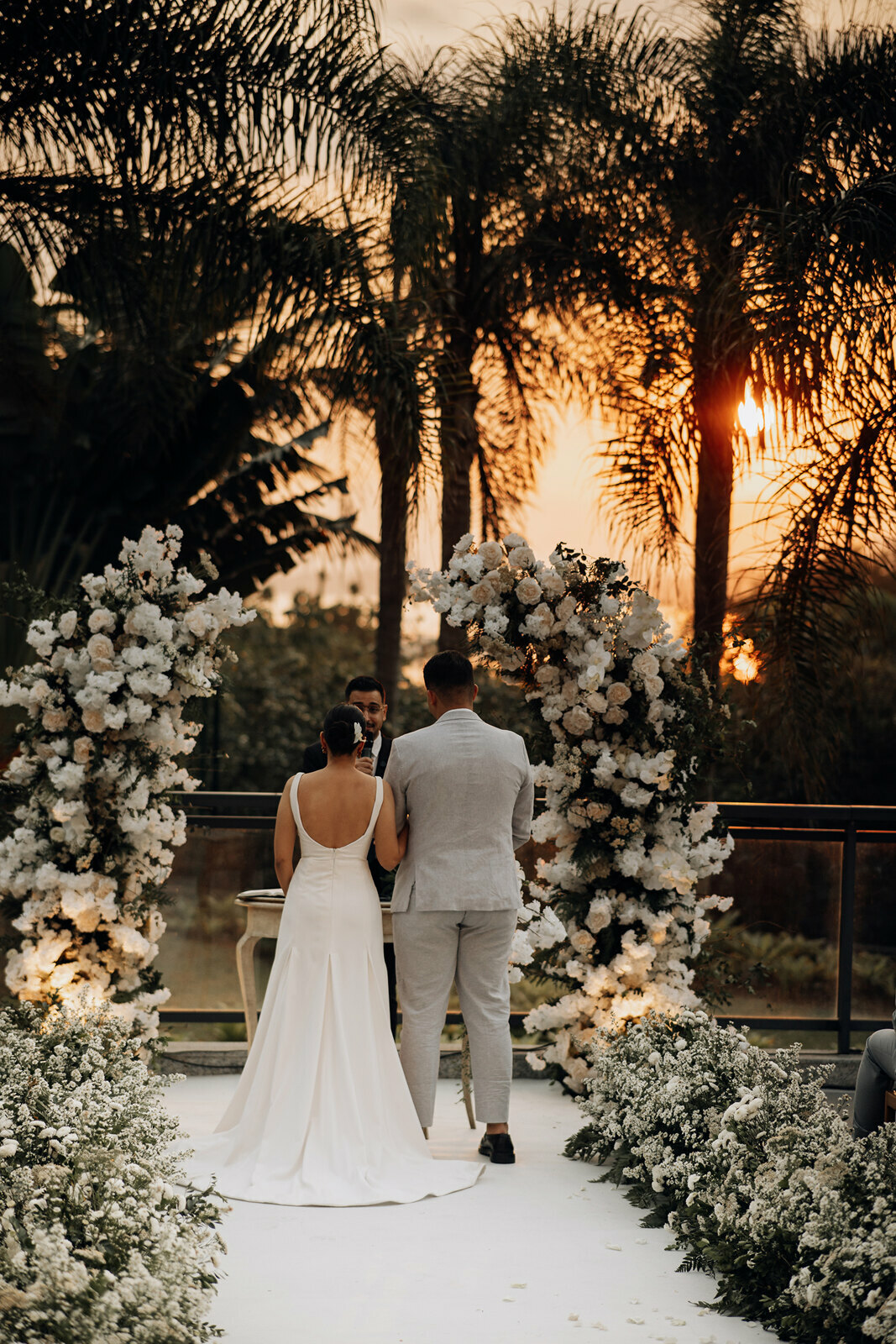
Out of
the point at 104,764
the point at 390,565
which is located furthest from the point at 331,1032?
the point at 390,565

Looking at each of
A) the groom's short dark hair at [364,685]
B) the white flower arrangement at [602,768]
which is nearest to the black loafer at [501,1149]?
the white flower arrangement at [602,768]

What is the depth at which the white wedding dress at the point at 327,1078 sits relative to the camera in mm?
5047

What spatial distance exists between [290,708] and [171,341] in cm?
1069

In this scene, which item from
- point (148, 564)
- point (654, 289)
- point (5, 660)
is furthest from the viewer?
point (654, 289)

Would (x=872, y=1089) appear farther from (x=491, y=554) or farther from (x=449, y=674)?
(x=491, y=554)

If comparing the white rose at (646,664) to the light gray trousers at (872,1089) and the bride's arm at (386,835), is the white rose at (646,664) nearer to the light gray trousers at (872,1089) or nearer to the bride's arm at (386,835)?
the bride's arm at (386,835)

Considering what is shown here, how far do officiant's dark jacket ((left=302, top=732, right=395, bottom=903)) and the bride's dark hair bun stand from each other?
2.60 ft

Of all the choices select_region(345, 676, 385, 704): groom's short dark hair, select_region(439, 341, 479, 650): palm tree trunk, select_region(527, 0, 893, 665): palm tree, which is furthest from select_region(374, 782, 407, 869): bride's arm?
select_region(439, 341, 479, 650): palm tree trunk

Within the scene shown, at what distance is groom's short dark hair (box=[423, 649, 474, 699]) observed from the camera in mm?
5574

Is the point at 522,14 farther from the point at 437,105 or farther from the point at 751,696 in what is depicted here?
the point at 751,696

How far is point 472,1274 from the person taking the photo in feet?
13.8

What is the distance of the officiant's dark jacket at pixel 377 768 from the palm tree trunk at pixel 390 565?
Answer: 2051 mm

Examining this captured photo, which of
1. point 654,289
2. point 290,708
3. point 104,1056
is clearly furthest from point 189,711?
point 290,708

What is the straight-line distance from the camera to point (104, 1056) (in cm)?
544
